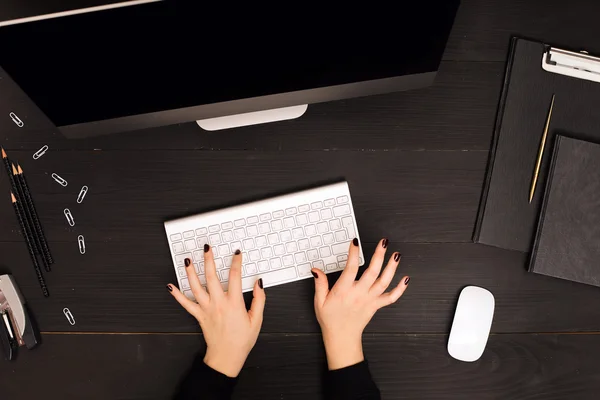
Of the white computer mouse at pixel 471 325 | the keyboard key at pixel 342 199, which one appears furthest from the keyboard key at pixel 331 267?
the white computer mouse at pixel 471 325

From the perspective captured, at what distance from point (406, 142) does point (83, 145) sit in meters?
0.57

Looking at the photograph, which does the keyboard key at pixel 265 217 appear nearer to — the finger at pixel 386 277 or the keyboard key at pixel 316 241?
the keyboard key at pixel 316 241

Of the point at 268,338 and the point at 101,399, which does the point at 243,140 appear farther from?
the point at 101,399

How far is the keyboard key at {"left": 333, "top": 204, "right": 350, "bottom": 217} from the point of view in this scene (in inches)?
31.3

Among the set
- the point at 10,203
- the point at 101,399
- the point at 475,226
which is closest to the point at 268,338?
the point at 101,399

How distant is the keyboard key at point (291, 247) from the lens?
79 cm

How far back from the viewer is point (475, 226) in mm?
812

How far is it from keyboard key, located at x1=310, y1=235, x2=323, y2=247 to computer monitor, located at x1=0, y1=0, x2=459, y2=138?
230mm

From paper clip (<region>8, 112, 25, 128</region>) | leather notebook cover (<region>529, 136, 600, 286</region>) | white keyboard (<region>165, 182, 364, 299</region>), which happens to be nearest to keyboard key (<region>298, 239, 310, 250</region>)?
white keyboard (<region>165, 182, 364, 299</region>)

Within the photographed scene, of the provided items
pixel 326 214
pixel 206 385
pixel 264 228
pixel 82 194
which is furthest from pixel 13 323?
pixel 326 214

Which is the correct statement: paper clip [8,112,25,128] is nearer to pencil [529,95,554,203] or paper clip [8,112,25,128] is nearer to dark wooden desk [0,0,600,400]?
dark wooden desk [0,0,600,400]

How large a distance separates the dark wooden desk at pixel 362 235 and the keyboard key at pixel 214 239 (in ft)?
A: 0.20

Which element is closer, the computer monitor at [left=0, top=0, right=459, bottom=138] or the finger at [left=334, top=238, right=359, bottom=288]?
the computer monitor at [left=0, top=0, right=459, bottom=138]

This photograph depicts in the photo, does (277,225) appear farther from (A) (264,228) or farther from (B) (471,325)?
(B) (471,325)
